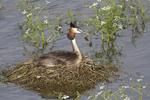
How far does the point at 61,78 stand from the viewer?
12.0 m

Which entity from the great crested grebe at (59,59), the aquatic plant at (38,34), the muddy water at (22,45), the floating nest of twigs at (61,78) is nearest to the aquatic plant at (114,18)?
the muddy water at (22,45)

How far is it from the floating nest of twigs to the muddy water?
27 cm

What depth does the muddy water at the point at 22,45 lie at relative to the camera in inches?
473

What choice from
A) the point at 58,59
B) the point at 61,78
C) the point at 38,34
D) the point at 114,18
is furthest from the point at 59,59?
the point at 114,18

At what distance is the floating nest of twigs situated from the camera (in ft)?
39.1

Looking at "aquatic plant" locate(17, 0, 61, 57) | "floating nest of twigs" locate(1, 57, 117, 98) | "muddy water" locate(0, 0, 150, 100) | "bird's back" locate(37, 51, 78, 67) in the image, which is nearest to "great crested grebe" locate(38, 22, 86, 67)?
"bird's back" locate(37, 51, 78, 67)

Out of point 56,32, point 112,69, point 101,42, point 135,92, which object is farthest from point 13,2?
point 135,92

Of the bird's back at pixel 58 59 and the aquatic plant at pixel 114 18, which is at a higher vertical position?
the aquatic plant at pixel 114 18

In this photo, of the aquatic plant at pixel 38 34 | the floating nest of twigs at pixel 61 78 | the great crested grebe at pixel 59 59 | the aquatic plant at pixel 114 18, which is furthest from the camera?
the aquatic plant at pixel 38 34

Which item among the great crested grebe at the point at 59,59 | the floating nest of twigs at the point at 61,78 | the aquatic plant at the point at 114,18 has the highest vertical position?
the aquatic plant at the point at 114,18

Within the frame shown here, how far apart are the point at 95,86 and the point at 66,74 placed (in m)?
0.75

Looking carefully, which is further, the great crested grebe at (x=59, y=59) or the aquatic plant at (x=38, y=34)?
the aquatic plant at (x=38, y=34)

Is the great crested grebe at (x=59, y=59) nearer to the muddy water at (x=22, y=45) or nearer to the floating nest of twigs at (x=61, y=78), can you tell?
the floating nest of twigs at (x=61, y=78)

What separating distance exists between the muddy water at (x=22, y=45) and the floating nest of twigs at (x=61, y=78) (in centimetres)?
27
